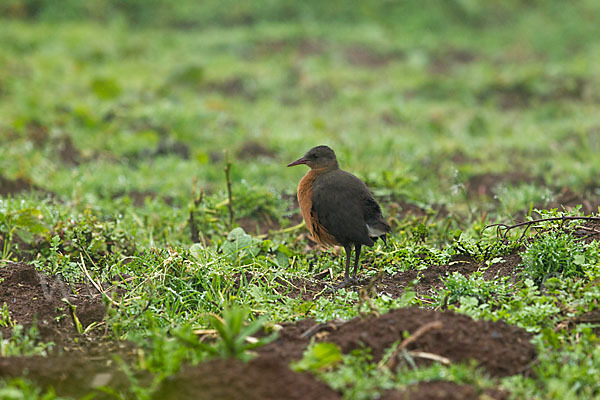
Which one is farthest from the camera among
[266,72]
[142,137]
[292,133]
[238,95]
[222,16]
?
[222,16]

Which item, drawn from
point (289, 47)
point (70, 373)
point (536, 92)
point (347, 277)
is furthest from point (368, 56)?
point (70, 373)

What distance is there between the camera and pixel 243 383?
2719 millimetres

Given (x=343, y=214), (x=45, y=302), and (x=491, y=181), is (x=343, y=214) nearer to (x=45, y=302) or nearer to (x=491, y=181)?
(x=45, y=302)

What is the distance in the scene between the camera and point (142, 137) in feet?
27.2

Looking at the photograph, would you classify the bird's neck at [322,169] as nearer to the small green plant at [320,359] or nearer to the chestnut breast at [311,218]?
the chestnut breast at [311,218]

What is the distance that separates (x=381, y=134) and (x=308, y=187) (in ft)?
15.1

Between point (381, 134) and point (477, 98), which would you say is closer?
point (381, 134)

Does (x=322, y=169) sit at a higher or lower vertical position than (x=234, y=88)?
lower

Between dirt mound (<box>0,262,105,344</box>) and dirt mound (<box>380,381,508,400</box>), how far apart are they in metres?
1.87

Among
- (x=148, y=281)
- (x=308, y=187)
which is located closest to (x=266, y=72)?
(x=308, y=187)

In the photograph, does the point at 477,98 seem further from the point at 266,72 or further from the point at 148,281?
the point at 148,281

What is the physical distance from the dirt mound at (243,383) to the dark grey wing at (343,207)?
1.63 m

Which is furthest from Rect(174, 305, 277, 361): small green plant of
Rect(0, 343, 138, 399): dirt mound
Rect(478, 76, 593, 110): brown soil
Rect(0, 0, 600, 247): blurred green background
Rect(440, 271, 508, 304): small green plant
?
Rect(478, 76, 593, 110): brown soil

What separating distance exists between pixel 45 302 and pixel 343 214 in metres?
1.93
